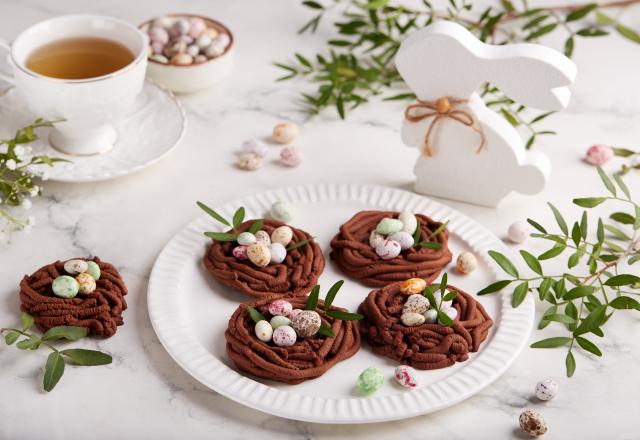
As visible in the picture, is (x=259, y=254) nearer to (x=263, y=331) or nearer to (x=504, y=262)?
(x=263, y=331)

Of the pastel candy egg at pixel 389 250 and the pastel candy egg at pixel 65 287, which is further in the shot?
the pastel candy egg at pixel 389 250

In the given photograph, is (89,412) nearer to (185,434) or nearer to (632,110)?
(185,434)

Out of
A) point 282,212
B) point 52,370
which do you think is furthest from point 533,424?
point 52,370

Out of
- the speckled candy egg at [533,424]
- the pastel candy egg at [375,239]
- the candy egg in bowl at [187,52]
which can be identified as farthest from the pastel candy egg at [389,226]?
the candy egg in bowl at [187,52]

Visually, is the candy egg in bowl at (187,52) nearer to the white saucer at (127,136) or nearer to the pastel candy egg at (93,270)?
the white saucer at (127,136)

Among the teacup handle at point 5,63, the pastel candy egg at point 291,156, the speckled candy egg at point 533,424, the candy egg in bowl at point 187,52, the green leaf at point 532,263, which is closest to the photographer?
the speckled candy egg at point 533,424

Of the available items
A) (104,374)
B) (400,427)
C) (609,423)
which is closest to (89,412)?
(104,374)

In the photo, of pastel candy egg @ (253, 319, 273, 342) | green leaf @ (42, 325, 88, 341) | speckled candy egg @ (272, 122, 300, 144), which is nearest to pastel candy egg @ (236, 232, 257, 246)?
pastel candy egg @ (253, 319, 273, 342)
